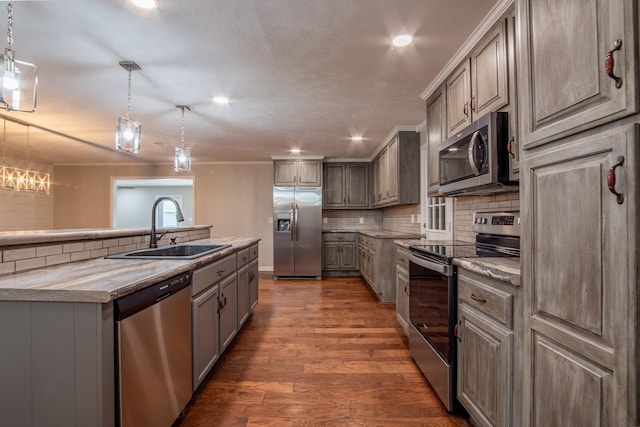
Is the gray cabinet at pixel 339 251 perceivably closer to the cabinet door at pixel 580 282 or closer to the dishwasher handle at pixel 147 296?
the dishwasher handle at pixel 147 296

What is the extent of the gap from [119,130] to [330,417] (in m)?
2.60

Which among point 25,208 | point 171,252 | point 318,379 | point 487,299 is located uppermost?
point 25,208

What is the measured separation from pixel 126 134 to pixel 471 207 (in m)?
2.96

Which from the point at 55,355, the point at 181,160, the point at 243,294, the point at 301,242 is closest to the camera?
the point at 55,355

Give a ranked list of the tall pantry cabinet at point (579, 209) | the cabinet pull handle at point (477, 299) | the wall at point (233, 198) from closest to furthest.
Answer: the tall pantry cabinet at point (579, 209) → the cabinet pull handle at point (477, 299) → the wall at point (233, 198)

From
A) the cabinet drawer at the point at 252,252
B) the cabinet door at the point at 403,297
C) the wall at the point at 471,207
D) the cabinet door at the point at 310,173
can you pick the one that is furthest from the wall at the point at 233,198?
the wall at the point at 471,207

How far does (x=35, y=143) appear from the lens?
15.6 feet

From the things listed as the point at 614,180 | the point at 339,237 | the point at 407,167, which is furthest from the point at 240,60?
the point at 339,237

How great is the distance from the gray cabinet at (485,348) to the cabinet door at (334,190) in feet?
14.1

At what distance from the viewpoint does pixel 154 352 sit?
1.36 metres

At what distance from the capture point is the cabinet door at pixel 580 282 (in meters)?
0.79

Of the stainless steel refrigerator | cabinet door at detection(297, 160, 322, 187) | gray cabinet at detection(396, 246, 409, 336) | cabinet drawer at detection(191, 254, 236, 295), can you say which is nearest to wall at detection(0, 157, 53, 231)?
the stainless steel refrigerator

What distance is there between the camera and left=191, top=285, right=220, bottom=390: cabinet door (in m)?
1.81

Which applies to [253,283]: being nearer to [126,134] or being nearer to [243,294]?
[243,294]
